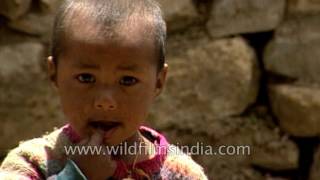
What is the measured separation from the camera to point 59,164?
4.39ft

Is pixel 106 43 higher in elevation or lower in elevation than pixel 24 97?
higher

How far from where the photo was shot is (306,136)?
9.18 ft

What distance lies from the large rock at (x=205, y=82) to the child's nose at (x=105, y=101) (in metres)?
1.44

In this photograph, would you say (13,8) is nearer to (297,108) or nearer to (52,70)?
(297,108)

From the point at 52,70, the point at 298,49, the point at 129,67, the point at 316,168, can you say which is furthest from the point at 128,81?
the point at 316,168

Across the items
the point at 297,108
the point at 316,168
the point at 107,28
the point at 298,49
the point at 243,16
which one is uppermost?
the point at 107,28

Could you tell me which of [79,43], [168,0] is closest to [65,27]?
[79,43]

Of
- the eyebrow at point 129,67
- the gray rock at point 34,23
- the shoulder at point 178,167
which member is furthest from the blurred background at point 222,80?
the eyebrow at point 129,67

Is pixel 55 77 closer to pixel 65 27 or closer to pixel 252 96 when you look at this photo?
pixel 65 27

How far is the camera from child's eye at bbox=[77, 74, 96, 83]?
1272 mm

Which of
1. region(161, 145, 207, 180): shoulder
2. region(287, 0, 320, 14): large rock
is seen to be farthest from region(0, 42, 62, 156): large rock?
region(161, 145, 207, 180): shoulder

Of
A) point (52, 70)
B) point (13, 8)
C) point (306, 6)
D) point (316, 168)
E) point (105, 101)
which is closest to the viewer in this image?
point (105, 101)

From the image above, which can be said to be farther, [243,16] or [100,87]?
[243,16]

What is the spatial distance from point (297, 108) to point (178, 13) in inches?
20.9
